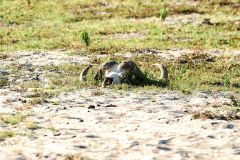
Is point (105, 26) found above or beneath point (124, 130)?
above

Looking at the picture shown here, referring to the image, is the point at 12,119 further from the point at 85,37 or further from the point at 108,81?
the point at 85,37

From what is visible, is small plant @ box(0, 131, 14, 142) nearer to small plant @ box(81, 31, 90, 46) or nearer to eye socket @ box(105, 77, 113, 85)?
eye socket @ box(105, 77, 113, 85)

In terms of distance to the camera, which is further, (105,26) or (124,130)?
(105,26)

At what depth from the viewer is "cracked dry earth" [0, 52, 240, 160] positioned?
483 inches

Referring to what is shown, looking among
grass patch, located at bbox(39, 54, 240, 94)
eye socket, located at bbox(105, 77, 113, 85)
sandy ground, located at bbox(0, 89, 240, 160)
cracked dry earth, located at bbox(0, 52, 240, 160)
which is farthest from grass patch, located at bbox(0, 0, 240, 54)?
sandy ground, located at bbox(0, 89, 240, 160)

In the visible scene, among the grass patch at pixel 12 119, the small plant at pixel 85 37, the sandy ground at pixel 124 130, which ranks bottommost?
the sandy ground at pixel 124 130

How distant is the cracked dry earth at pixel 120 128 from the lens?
1226 cm

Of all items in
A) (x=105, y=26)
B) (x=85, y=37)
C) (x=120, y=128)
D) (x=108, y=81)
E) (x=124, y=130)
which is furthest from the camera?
(x=105, y=26)

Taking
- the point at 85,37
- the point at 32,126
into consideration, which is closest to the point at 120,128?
the point at 32,126

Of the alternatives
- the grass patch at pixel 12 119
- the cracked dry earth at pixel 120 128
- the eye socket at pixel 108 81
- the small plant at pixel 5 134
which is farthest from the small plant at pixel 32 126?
the eye socket at pixel 108 81

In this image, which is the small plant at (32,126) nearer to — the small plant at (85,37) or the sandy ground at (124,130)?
the sandy ground at (124,130)

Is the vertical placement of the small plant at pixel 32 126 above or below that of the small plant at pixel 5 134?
above

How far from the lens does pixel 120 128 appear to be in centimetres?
1412

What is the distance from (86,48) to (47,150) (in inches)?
666
